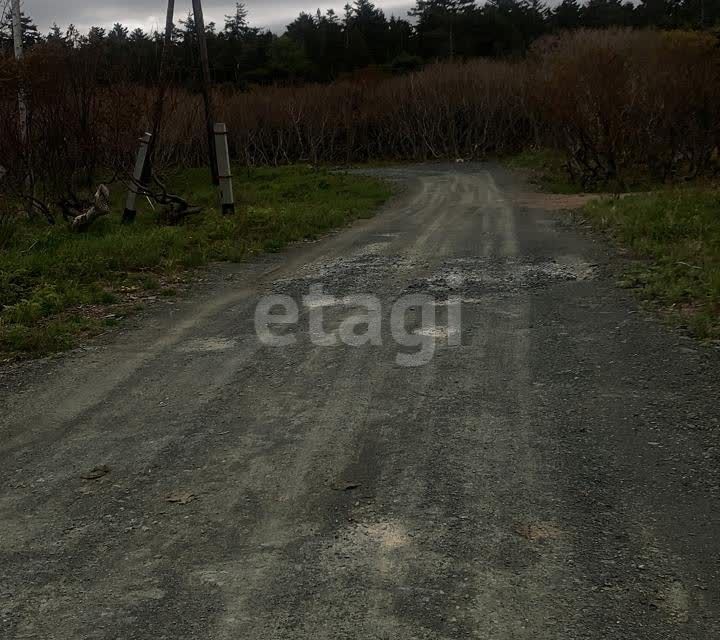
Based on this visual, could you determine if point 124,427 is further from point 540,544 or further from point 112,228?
point 112,228

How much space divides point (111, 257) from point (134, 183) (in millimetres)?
4233

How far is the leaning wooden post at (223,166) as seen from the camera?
1387 centimetres

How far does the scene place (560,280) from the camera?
8258mm

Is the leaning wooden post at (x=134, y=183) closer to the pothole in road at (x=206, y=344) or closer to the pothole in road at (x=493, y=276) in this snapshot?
the pothole in road at (x=493, y=276)

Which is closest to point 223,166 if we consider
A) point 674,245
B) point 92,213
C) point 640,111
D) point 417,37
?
point 92,213

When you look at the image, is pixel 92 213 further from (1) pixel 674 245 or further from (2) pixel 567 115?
(2) pixel 567 115

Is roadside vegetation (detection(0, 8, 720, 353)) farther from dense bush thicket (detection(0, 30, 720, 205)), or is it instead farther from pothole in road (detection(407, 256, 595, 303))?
pothole in road (detection(407, 256, 595, 303))

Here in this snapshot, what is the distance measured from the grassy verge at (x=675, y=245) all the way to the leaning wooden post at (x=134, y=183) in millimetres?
7877

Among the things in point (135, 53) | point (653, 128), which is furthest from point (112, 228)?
point (653, 128)

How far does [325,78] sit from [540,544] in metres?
62.9

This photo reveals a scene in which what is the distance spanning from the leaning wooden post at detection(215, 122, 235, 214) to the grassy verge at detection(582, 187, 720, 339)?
Result: 6343mm

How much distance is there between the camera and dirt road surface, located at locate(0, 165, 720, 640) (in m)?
2.70

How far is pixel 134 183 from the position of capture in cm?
1357

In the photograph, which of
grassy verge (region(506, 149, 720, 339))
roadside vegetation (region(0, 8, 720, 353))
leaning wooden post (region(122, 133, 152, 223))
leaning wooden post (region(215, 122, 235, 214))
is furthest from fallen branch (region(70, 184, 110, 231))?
grassy verge (region(506, 149, 720, 339))
